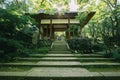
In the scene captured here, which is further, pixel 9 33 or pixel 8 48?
pixel 9 33

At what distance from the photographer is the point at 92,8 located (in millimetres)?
17312

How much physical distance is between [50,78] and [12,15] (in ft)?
15.5

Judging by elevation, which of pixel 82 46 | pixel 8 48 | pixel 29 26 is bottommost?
pixel 82 46

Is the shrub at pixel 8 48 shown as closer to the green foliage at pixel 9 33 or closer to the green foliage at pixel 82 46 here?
the green foliage at pixel 9 33

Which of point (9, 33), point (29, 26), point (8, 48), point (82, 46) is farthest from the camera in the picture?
point (82, 46)

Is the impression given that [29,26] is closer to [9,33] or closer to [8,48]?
[9,33]

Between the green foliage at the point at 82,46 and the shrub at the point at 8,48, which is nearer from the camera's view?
the shrub at the point at 8,48

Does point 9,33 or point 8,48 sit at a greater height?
point 9,33

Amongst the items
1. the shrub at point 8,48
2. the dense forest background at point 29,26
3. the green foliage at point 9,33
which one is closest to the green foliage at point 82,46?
the dense forest background at point 29,26

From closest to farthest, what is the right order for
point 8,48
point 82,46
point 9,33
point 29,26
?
point 8,48
point 9,33
point 29,26
point 82,46

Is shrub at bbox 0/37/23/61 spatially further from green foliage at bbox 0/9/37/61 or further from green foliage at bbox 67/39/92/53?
Answer: green foliage at bbox 67/39/92/53

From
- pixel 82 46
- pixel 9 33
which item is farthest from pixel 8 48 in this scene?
pixel 82 46

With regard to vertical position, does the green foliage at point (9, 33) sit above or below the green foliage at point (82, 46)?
above

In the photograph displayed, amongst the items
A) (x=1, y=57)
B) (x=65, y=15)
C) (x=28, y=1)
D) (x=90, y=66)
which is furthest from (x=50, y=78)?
(x=65, y=15)
